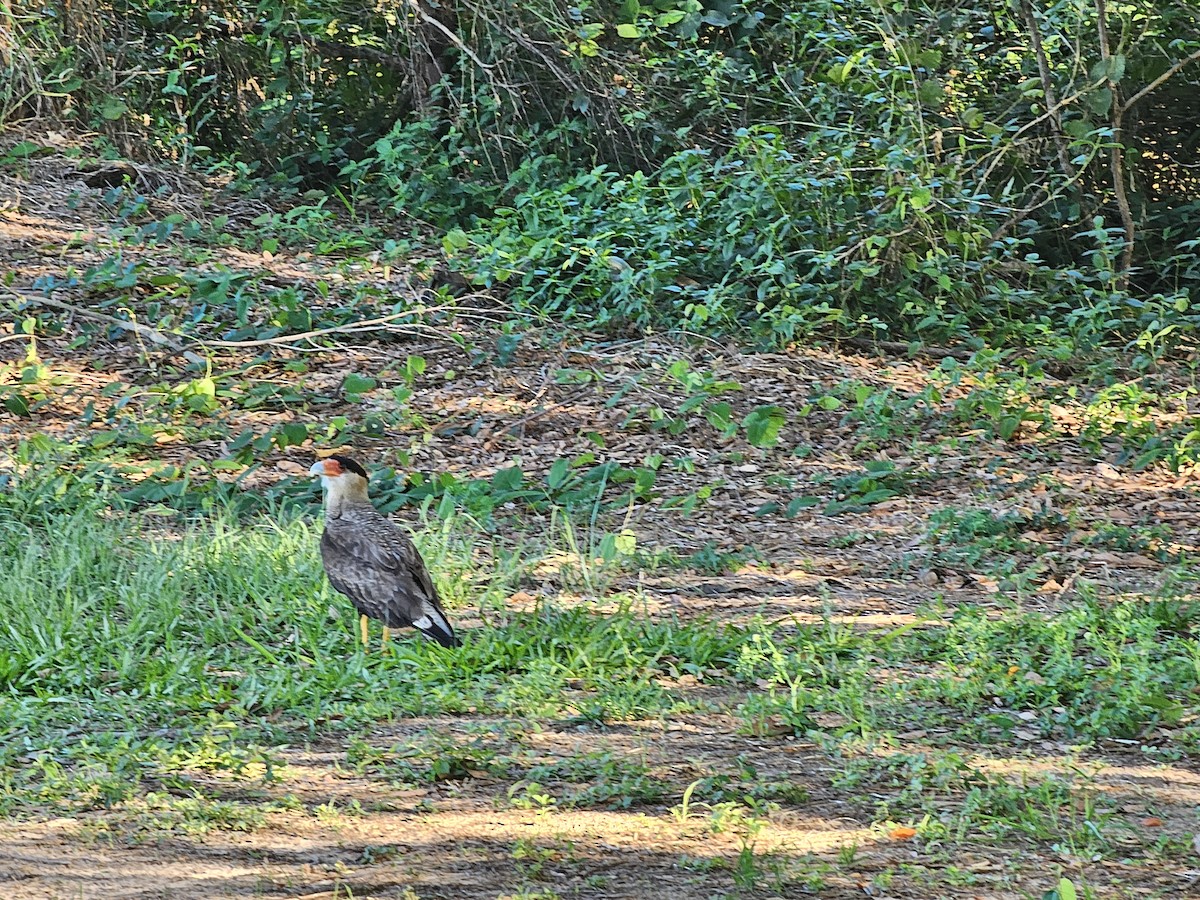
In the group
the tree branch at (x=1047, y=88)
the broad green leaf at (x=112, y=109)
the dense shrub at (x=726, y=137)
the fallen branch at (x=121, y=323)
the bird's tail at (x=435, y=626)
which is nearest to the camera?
the bird's tail at (x=435, y=626)

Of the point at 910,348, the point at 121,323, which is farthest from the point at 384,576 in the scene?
the point at 910,348

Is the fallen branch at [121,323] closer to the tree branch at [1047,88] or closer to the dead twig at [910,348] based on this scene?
the dead twig at [910,348]

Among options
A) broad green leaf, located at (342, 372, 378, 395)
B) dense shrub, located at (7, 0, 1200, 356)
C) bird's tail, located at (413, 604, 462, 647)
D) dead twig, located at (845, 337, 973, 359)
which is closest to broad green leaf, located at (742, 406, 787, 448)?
dense shrub, located at (7, 0, 1200, 356)

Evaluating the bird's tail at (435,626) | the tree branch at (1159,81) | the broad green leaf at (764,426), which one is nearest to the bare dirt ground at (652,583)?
the broad green leaf at (764,426)

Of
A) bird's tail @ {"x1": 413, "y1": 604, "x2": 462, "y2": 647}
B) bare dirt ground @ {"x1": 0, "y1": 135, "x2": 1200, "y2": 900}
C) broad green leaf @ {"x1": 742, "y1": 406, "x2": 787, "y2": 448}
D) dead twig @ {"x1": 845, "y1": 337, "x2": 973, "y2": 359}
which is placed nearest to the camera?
bare dirt ground @ {"x1": 0, "y1": 135, "x2": 1200, "y2": 900}

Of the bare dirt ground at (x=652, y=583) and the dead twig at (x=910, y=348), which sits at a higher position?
the dead twig at (x=910, y=348)

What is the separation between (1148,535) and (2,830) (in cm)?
459

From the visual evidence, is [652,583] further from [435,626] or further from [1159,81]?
[1159,81]

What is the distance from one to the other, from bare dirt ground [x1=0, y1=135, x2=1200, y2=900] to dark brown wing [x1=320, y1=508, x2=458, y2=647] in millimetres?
438

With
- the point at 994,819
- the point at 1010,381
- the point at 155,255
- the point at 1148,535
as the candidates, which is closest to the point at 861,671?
the point at 994,819

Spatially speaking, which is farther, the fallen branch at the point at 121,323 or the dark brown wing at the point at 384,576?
the fallen branch at the point at 121,323

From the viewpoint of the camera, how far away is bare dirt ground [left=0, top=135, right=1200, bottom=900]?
11.5 feet

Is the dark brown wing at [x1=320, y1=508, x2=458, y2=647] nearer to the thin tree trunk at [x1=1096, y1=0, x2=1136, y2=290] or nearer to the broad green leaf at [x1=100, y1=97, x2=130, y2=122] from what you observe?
the thin tree trunk at [x1=1096, y1=0, x2=1136, y2=290]

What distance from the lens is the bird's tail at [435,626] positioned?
4.76 metres
